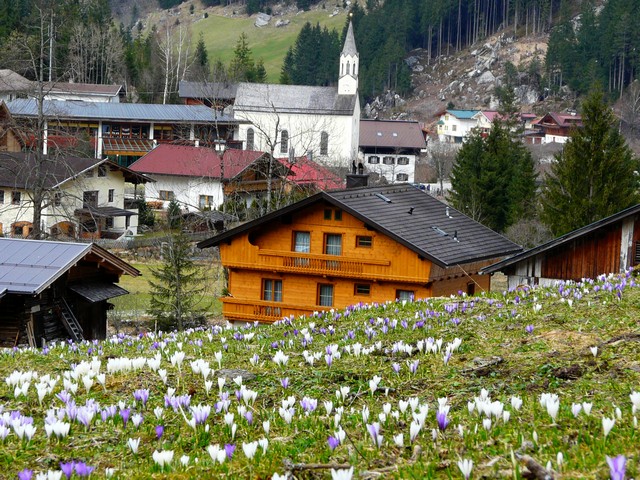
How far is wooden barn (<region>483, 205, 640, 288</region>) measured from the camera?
31578 millimetres

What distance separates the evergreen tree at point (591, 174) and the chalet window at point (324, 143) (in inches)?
2539

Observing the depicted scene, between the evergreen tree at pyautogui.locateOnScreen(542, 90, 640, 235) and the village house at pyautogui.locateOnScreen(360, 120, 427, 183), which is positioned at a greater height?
the village house at pyautogui.locateOnScreen(360, 120, 427, 183)

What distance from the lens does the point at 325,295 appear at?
38250 millimetres

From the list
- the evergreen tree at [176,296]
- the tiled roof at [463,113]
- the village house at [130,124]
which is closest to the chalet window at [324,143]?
the village house at [130,124]

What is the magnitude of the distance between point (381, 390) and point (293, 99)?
116 meters

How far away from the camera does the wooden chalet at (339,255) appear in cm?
3666

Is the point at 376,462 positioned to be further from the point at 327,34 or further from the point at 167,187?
the point at 327,34

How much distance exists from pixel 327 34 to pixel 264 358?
182105 millimetres

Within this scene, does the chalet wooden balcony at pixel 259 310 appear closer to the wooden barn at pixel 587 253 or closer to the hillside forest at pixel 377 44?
the wooden barn at pixel 587 253

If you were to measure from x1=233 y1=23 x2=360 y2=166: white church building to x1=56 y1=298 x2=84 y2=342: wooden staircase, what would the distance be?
3578 inches

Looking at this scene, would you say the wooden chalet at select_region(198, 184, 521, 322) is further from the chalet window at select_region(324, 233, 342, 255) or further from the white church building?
the white church building

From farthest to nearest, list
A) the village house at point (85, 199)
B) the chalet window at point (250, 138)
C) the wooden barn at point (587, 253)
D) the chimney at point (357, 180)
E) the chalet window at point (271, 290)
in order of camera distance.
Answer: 1. the chalet window at point (250, 138)
2. the village house at point (85, 199)
3. the chimney at point (357, 180)
4. the chalet window at point (271, 290)
5. the wooden barn at point (587, 253)

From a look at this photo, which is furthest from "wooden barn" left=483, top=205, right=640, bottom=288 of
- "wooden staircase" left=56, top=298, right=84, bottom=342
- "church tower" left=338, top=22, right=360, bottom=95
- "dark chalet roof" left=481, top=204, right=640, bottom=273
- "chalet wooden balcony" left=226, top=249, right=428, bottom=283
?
"church tower" left=338, top=22, right=360, bottom=95

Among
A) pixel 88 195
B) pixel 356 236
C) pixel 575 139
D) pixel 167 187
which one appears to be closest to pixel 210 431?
pixel 356 236
